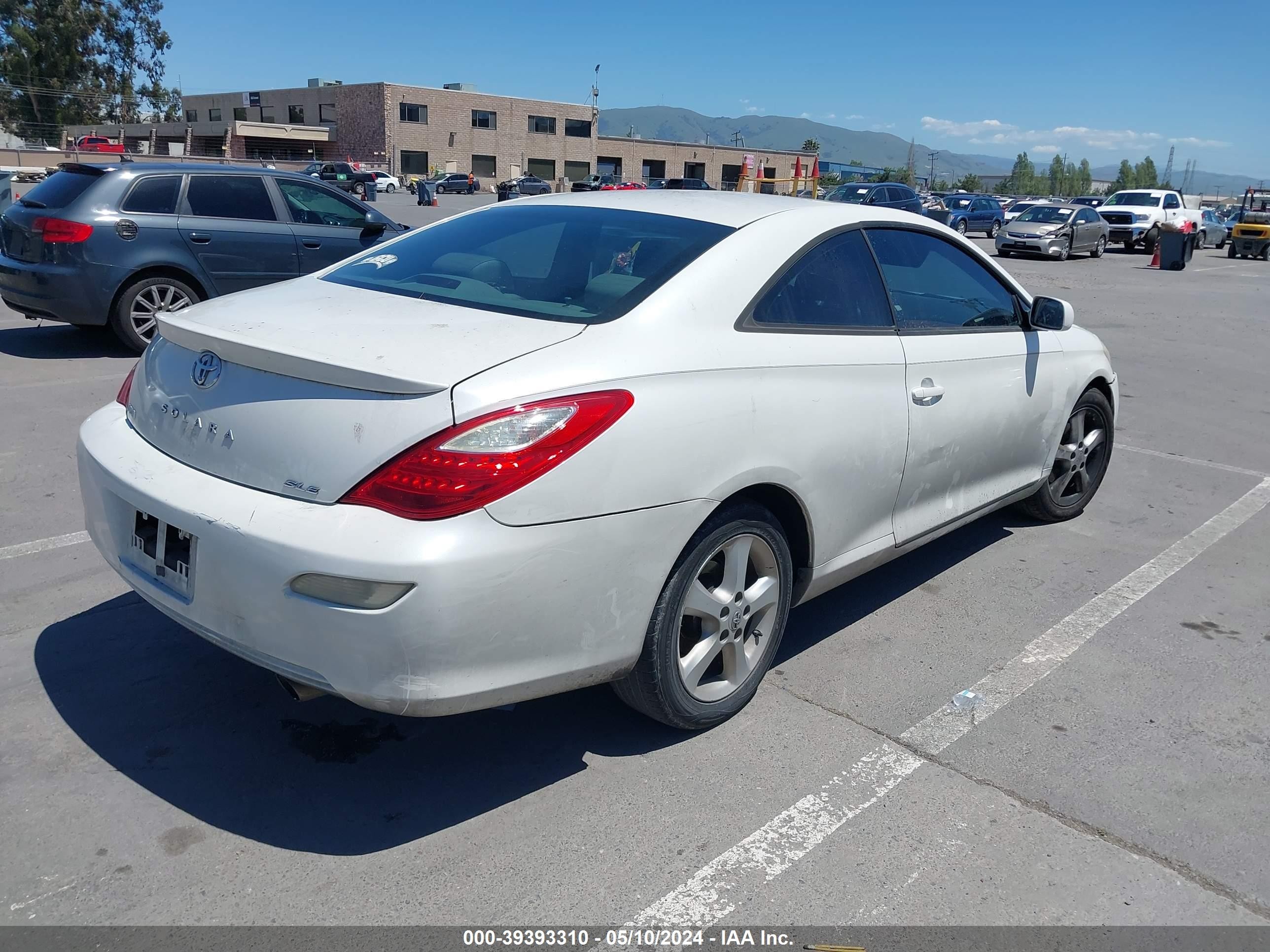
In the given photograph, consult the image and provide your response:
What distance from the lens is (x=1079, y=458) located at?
17.6 ft

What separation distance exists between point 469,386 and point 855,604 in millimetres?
2441

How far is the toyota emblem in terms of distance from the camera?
2.82 metres

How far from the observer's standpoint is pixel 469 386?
2.49m

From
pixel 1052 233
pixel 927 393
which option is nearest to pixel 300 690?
pixel 927 393

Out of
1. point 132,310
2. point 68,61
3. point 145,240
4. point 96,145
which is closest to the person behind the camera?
point 145,240

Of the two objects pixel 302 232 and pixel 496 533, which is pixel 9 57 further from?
pixel 496 533

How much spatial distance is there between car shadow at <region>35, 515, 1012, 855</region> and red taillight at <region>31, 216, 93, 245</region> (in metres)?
5.23

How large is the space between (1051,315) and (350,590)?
349cm

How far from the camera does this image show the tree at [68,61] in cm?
6562

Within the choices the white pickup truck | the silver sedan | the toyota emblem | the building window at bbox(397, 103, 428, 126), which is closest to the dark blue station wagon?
the toyota emblem

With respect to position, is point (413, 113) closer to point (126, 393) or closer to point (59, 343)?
point (59, 343)

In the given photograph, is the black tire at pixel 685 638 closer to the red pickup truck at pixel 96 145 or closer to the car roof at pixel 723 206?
the car roof at pixel 723 206

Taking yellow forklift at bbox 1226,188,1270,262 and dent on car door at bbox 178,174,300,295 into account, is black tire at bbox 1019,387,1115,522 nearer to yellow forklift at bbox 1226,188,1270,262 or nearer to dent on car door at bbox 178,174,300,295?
dent on car door at bbox 178,174,300,295

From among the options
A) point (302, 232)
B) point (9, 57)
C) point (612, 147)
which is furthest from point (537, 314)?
point (612, 147)
